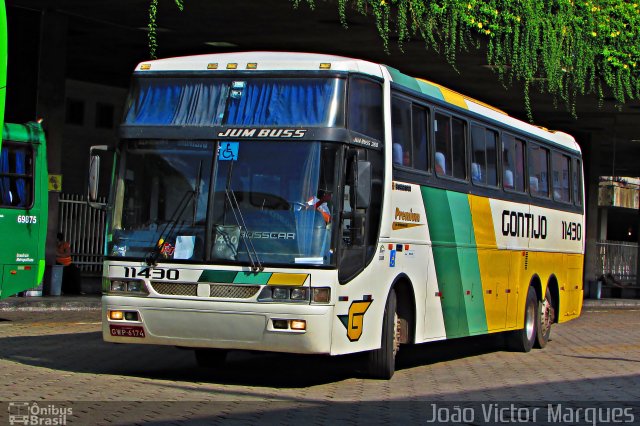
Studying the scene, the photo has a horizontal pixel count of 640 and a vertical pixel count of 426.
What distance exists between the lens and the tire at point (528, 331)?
18797 millimetres

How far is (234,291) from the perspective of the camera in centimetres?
1228

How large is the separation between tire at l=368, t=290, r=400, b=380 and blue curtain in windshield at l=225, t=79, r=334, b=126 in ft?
7.59

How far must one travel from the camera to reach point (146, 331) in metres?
12.6

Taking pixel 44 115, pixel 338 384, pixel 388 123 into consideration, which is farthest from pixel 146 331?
pixel 44 115

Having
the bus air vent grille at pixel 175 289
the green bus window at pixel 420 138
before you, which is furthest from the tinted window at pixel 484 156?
the bus air vent grille at pixel 175 289

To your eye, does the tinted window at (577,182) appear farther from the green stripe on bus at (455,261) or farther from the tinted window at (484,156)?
the green stripe on bus at (455,261)

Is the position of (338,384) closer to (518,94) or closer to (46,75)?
(46,75)

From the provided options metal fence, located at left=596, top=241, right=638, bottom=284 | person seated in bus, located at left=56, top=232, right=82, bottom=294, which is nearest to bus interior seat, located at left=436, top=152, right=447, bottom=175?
person seated in bus, located at left=56, top=232, right=82, bottom=294

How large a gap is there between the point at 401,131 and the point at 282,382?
309cm

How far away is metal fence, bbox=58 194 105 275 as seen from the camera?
30375 mm

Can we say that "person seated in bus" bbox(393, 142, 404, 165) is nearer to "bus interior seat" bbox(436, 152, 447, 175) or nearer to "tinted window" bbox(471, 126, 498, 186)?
"bus interior seat" bbox(436, 152, 447, 175)

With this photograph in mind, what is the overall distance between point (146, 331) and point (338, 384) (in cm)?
215

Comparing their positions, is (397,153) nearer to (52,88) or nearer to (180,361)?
(180,361)

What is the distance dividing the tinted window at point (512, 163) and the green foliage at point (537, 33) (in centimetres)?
476
